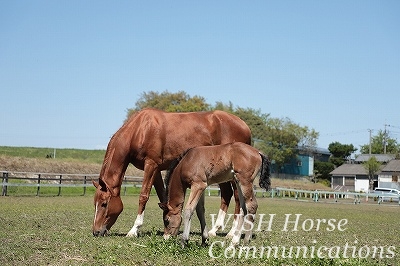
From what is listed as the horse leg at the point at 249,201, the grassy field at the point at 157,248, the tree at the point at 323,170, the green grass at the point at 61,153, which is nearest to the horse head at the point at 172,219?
the grassy field at the point at 157,248

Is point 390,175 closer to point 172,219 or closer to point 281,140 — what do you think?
point 281,140

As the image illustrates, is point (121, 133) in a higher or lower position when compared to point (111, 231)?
higher

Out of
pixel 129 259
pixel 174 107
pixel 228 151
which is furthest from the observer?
pixel 174 107

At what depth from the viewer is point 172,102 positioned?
298 ft

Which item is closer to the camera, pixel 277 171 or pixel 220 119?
pixel 220 119

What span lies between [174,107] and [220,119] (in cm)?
7321

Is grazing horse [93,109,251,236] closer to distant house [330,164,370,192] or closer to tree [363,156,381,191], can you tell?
tree [363,156,381,191]

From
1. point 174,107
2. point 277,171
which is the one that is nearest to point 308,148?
point 277,171

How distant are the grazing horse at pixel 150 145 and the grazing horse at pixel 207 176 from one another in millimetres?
1777

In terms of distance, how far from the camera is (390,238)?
43.8 feet

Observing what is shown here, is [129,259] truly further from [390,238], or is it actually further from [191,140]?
[390,238]

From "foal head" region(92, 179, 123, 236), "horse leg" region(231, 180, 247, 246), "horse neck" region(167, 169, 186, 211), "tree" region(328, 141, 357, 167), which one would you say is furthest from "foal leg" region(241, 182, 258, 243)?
"tree" region(328, 141, 357, 167)

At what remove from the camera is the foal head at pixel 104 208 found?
1177 cm

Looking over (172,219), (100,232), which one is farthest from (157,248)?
(100,232)
